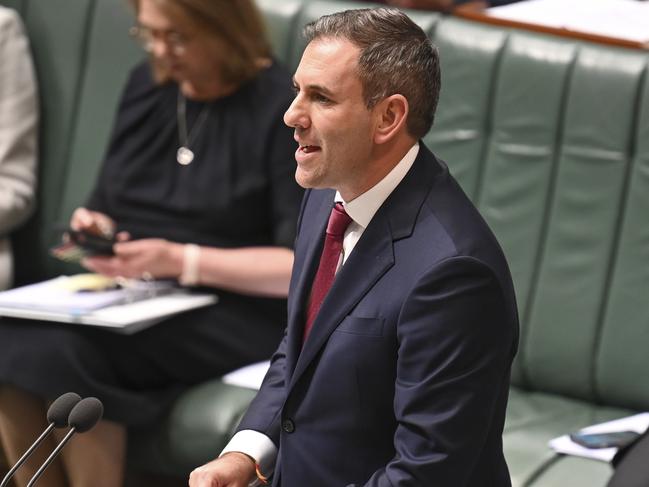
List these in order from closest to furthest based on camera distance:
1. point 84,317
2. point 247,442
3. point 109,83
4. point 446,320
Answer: point 446,320
point 247,442
point 84,317
point 109,83

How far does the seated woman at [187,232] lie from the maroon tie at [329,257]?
1.09m

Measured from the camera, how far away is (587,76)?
3186mm

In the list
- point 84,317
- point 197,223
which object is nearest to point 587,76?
point 197,223

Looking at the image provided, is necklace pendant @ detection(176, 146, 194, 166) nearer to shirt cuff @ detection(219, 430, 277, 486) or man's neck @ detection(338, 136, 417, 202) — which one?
shirt cuff @ detection(219, 430, 277, 486)

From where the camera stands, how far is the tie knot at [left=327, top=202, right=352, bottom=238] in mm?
2070

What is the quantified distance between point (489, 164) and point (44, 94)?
140 cm

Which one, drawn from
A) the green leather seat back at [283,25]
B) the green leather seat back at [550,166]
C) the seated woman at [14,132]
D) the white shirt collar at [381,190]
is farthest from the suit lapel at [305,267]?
the seated woman at [14,132]

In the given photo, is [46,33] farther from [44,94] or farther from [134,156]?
[134,156]

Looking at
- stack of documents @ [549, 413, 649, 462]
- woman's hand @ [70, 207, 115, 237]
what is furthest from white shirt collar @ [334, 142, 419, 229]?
woman's hand @ [70, 207, 115, 237]

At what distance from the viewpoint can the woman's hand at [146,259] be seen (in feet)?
10.4

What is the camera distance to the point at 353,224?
2.08 m

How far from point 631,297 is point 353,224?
4.04ft

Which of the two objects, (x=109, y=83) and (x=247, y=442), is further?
(x=109, y=83)

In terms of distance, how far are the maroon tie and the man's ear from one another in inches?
7.4
